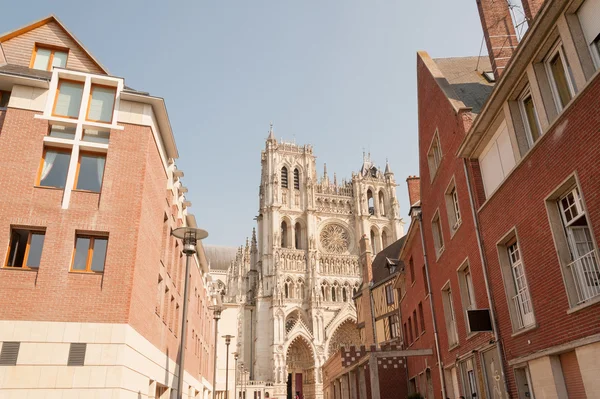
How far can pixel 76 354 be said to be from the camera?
1134 cm

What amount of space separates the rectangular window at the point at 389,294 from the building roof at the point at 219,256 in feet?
181

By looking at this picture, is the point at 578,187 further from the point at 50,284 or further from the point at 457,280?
the point at 50,284

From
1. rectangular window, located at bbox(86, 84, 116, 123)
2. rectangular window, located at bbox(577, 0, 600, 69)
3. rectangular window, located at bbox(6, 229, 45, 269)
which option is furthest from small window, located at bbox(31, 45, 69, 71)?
rectangular window, located at bbox(577, 0, 600, 69)

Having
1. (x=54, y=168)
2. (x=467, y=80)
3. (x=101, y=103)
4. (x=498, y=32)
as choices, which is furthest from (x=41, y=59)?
(x=498, y=32)

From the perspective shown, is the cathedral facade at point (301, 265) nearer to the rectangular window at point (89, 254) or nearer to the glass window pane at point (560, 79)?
the rectangular window at point (89, 254)

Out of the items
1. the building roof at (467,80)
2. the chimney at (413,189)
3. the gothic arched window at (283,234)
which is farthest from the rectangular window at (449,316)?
the gothic arched window at (283,234)

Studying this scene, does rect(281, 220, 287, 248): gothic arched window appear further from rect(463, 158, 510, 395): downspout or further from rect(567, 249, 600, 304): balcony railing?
rect(567, 249, 600, 304): balcony railing

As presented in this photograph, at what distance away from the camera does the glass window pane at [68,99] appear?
13.8 m

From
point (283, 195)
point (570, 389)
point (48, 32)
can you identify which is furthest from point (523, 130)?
point (283, 195)

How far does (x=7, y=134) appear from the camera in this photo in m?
12.8

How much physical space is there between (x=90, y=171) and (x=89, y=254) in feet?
8.18

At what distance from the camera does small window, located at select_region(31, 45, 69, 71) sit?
1555 centimetres

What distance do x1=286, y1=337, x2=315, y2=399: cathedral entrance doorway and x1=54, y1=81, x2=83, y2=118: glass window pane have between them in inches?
1873

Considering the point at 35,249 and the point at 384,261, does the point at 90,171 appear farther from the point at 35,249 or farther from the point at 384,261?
the point at 384,261
